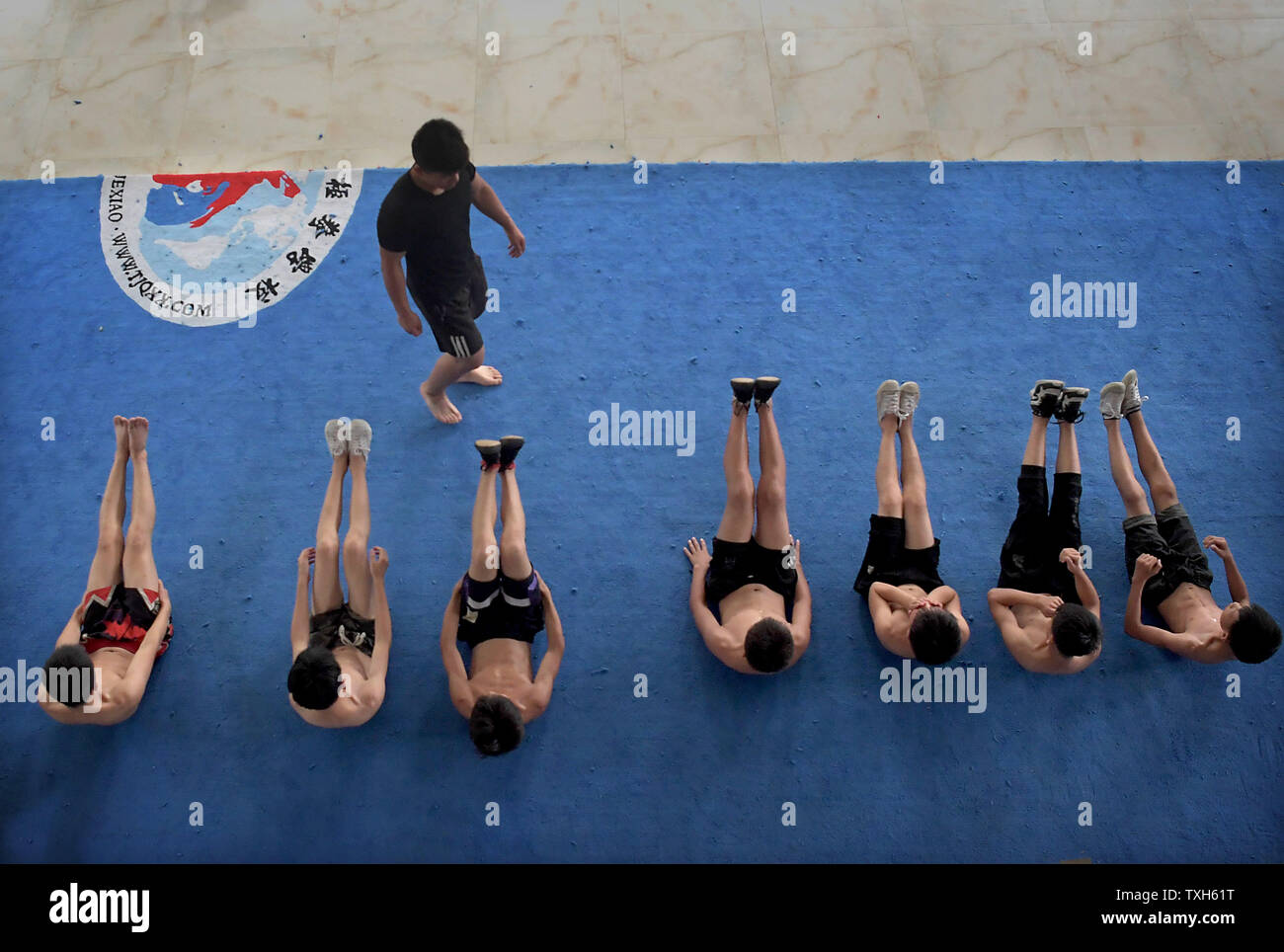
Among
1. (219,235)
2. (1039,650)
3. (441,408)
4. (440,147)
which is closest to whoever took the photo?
(440,147)

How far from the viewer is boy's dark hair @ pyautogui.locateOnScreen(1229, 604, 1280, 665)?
3924 millimetres

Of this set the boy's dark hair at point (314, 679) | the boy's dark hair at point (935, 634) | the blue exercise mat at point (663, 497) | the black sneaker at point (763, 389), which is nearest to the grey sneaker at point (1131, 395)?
the blue exercise mat at point (663, 497)

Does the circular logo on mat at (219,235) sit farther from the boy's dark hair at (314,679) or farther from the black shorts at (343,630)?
the boy's dark hair at (314,679)

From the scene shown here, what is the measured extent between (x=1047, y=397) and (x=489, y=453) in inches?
110

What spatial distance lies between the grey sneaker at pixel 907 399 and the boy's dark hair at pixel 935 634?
111 centimetres

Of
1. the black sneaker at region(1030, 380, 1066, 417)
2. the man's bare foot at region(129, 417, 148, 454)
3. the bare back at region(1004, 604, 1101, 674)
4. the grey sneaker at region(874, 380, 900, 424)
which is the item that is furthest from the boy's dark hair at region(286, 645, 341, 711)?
Answer: the black sneaker at region(1030, 380, 1066, 417)

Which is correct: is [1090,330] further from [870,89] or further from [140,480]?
[140,480]

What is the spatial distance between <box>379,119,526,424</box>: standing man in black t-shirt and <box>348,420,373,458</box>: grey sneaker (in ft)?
1.71

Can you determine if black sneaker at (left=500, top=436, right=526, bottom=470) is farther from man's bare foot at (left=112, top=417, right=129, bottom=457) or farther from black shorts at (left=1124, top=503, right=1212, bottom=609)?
black shorts at (left=1124, top=503, right=1212, bottom=609)

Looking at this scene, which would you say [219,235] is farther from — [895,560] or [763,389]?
[895,560]

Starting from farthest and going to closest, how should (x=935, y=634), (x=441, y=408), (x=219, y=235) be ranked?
(x=219, y=235)
(x=441, y=408)
(x=935, y=634)

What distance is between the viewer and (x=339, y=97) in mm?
6109

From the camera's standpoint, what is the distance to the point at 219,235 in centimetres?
541

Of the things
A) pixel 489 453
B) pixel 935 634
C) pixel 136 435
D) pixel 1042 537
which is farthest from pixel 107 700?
pixel 1042 537
